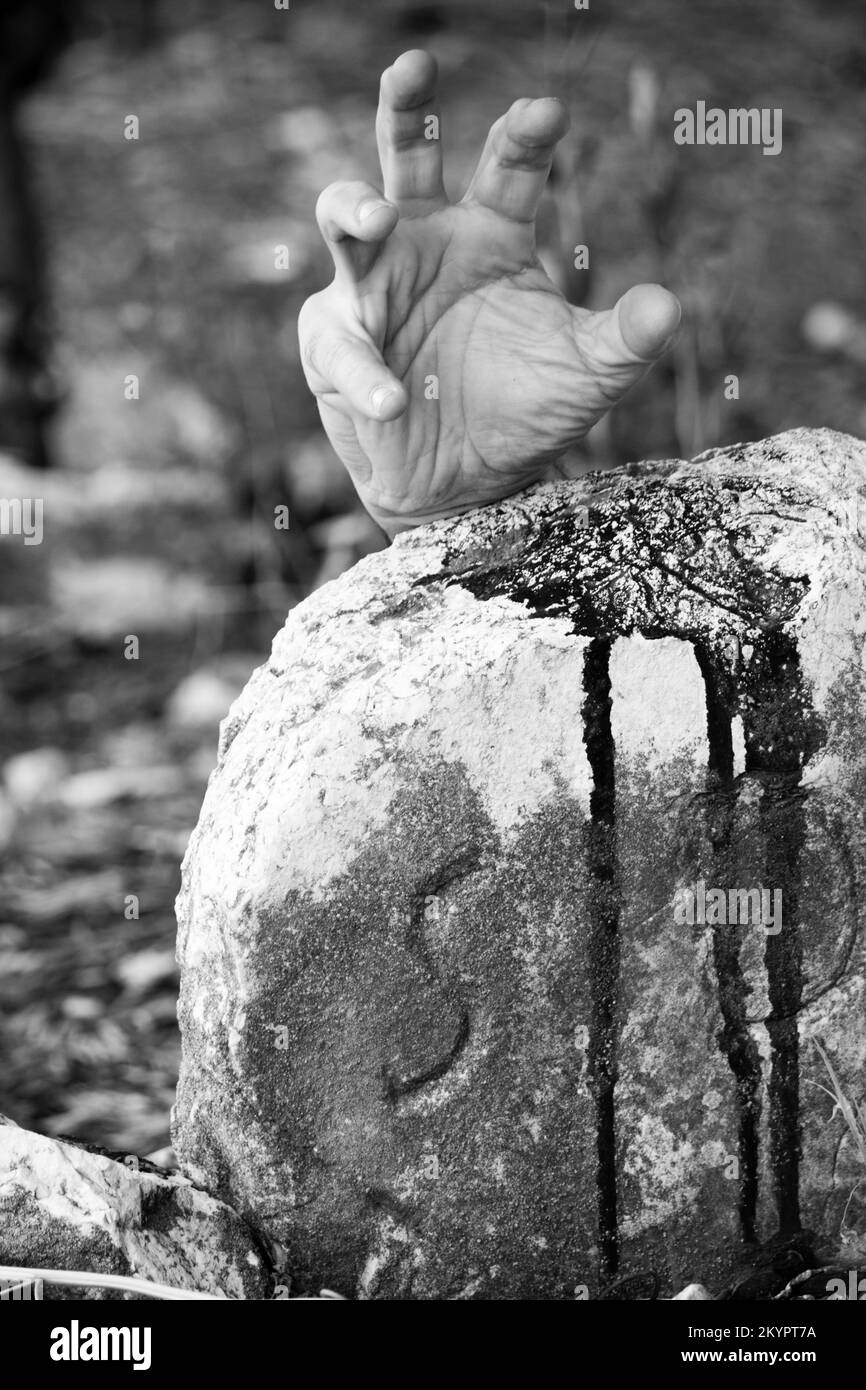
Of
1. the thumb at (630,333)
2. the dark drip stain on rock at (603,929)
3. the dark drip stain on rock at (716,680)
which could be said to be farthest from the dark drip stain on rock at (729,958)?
the thumb at (630,333)

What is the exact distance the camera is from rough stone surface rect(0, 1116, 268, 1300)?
1.62 m

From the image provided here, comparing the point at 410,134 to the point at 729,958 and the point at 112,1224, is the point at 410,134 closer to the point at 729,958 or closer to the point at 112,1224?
the point at 729,958

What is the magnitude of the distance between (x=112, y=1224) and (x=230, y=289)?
153 inches

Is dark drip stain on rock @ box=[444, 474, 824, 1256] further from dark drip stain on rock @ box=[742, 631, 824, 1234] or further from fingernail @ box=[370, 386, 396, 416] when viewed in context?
fingernail @ box=[370, 386, 396, 416]

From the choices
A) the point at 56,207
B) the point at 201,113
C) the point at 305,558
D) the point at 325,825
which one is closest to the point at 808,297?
the point at 305,558

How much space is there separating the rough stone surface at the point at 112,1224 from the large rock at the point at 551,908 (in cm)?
5

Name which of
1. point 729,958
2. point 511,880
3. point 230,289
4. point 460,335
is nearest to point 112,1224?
point 511,880

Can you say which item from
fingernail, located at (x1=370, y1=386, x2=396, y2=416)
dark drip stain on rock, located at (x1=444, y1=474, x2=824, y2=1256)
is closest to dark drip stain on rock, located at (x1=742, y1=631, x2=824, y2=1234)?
dark drip stain on rock, located at (x1=444, y1=474, x2=824, y2=1256)

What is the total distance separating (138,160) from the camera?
18.2 ft

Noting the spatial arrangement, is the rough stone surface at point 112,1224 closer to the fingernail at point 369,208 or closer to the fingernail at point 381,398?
the fingernail at point 381,398

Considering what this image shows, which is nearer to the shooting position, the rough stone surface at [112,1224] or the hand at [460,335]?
the rough stone surface at [112,1224]

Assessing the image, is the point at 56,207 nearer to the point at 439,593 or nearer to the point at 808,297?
the point at 808,297

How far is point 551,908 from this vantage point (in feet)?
5.58

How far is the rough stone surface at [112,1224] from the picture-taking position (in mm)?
1621
